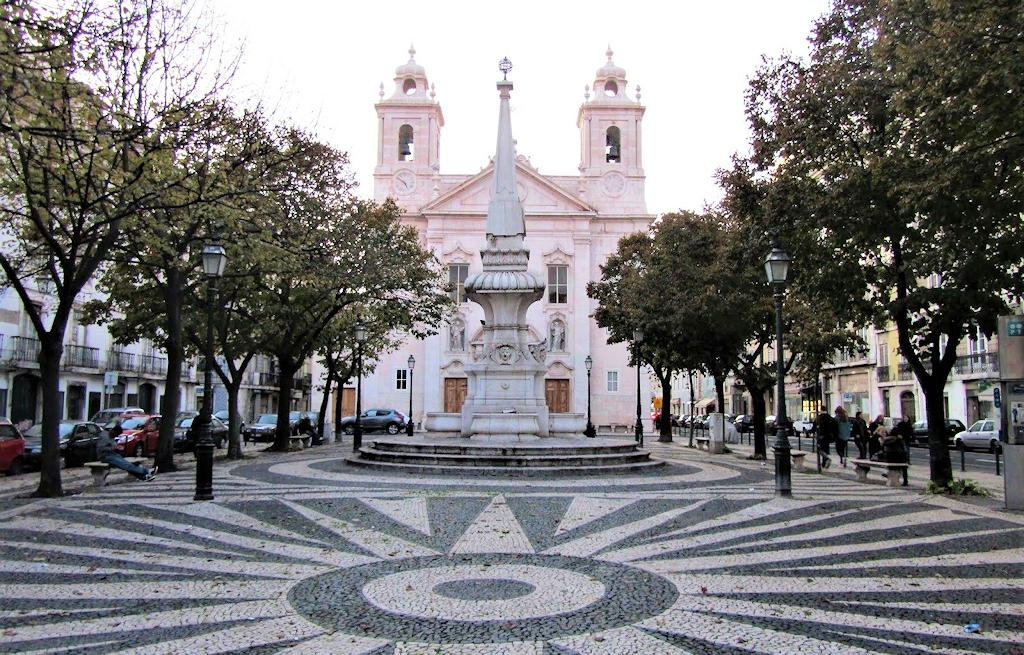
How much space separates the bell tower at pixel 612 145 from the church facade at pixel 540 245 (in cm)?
9

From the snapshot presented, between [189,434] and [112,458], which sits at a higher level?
[112,458]

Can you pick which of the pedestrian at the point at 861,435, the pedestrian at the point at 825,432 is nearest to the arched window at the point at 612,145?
the pedestrian at the point at 861,435

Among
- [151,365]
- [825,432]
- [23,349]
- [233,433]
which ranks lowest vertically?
[233,433]

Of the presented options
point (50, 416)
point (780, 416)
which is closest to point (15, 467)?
point (50, 416)

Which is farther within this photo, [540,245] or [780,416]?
[540,245]

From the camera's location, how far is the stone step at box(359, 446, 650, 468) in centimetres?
1609

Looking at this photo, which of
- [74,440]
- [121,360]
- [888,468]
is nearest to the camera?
[888,468]

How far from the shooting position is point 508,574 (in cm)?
715

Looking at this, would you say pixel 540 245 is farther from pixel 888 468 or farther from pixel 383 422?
pixel 888 468

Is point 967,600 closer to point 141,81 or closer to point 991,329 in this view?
point 991,329

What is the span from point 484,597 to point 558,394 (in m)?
46.4

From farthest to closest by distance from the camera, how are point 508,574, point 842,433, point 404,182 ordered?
point 404,182 < point 842,433 < point 508,574

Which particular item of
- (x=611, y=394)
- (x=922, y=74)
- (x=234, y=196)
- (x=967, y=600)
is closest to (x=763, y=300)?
(x=922, y=74)

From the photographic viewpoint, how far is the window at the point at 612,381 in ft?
175
